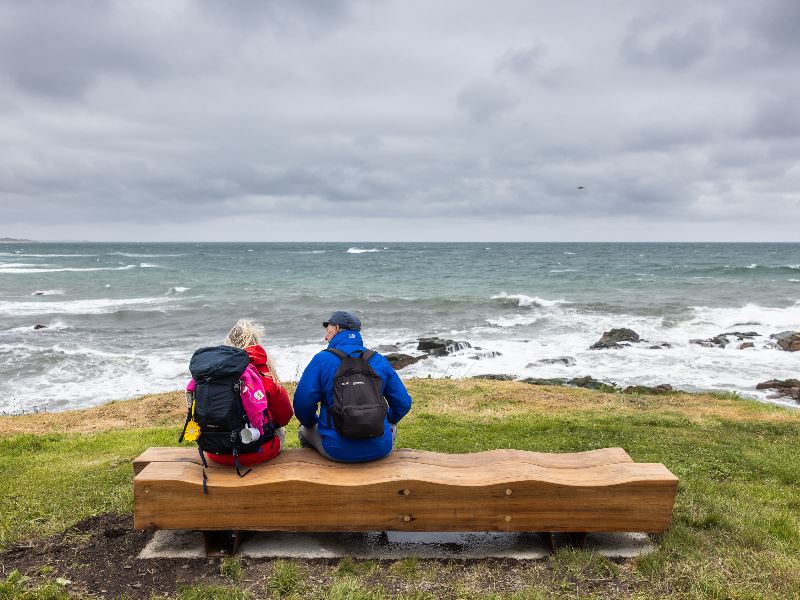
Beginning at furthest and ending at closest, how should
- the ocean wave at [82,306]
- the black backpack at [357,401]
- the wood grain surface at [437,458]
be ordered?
1. the ocean wave at [82,306]
2. the wood grain surface at [437,458]
3. the black backpack at [357,401]

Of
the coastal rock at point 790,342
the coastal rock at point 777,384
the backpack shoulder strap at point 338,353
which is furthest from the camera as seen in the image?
the coastal rock at point 790,342

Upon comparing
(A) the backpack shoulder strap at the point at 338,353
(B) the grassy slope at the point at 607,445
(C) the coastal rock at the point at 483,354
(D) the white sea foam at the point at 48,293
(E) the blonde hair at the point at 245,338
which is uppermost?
(E) the blonde hair at the point at 245,338

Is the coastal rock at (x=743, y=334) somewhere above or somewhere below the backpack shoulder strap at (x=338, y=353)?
below

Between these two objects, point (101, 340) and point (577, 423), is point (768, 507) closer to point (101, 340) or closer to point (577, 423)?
point (577, 423)

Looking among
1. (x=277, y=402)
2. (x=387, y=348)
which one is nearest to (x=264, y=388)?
(x=277, y=402)

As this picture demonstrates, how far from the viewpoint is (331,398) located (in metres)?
4.91

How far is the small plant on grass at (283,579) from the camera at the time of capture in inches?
174

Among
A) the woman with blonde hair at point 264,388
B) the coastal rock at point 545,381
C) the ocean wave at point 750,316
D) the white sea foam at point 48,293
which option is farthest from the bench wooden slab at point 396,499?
the white sea foam at point 48,293

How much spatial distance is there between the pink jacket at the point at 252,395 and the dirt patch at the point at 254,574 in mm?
1153

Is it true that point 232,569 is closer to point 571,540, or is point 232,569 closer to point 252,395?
point 252,395

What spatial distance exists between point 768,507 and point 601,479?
2.37 m

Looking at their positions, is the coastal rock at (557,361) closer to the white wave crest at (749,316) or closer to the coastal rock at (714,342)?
the coastal rock at (714,342)

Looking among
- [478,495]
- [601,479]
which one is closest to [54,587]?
[478,495]

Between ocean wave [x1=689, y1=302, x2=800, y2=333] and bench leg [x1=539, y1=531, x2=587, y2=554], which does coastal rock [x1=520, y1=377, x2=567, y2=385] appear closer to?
bench leg [x1=539, y1=531, x2=587, y2=554]
